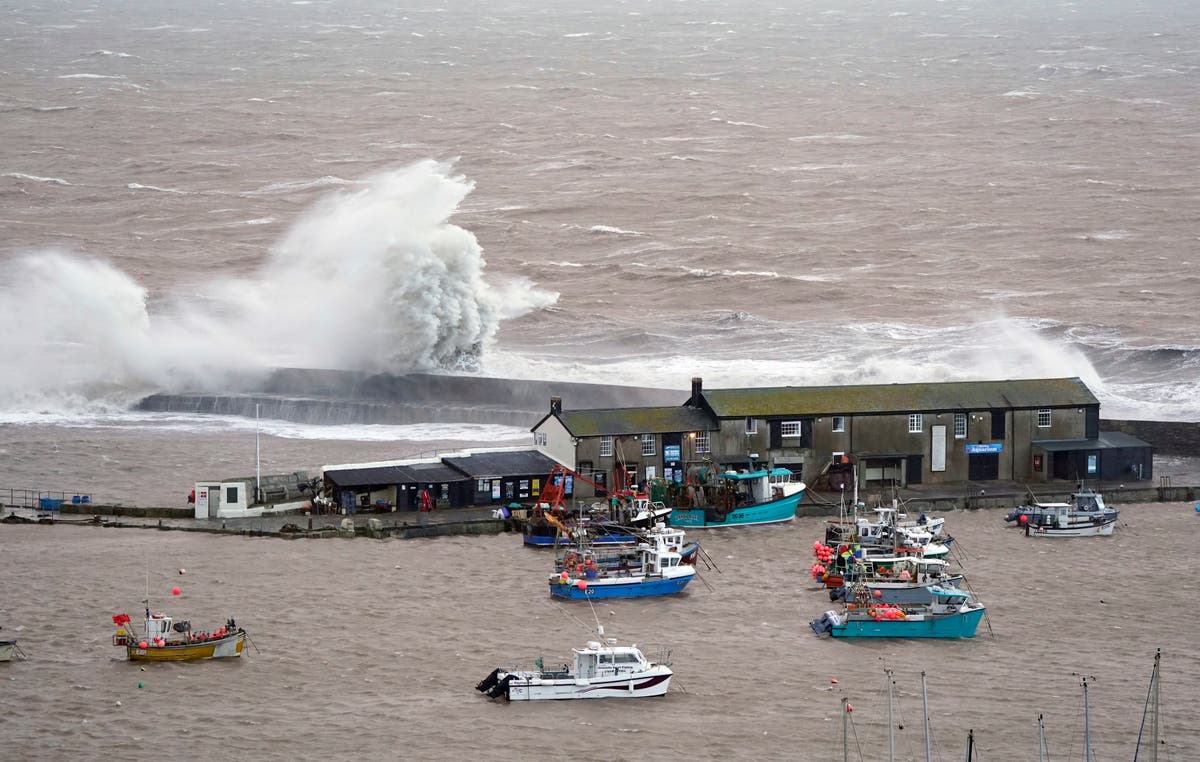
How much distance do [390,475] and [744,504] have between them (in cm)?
697

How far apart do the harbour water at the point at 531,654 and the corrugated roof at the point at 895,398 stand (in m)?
4.43

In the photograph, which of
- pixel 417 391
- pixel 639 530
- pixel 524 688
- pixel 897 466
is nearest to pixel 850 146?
pixel 417 391

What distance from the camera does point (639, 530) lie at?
3656 cm

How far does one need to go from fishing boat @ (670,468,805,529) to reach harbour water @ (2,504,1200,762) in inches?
→ 31.5

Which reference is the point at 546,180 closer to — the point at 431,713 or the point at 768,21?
the point at 431,713

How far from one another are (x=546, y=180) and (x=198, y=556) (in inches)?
2442

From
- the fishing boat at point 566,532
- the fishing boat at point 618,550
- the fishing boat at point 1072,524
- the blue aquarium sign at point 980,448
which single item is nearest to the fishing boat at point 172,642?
the fishing boat at point 618,550

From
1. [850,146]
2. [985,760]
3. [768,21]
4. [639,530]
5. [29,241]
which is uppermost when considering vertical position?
[768,21]

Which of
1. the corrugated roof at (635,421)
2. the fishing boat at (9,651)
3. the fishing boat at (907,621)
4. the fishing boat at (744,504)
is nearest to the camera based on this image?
the fishing boat at (9,651)

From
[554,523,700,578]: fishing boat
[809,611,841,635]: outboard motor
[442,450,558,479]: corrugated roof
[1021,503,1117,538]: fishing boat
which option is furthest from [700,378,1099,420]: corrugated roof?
[809,611,841,635]: outboard motor

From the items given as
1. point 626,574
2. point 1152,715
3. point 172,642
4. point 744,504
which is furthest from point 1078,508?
point 172,642

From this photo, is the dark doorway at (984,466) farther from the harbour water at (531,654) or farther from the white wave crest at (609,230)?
the white wave crest at (609,230)

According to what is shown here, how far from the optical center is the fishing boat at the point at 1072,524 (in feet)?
126

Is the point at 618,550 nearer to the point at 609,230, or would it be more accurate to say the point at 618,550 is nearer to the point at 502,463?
the point at 502,463
